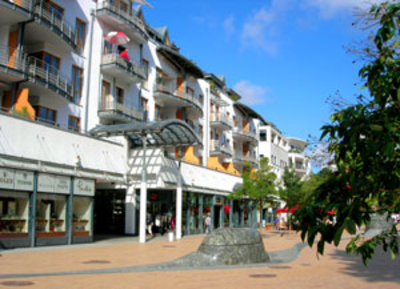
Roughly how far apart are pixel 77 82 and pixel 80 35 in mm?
3087

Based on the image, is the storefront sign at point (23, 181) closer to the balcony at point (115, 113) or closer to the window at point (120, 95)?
the balcony at point (115, 113)

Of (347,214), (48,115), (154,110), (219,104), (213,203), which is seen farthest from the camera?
(219,104)

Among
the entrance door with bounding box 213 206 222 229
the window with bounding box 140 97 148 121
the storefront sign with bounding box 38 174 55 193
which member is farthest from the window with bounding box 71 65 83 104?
the entrance door with bounding box 213 206 222 229

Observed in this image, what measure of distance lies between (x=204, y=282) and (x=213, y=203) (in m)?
28.8

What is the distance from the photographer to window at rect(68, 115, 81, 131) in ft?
89.5

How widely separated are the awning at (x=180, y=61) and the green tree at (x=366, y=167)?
34.5 metres

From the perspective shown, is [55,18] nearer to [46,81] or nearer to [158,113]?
[46,81]

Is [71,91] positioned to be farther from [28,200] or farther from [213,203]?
[213,203]

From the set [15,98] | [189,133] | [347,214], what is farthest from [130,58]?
[347,214]

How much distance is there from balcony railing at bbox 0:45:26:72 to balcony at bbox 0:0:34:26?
1.41 meters

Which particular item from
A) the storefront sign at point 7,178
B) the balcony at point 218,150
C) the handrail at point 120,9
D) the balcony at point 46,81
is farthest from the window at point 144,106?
the storefront sign at point 7,178

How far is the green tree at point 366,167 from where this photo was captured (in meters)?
3.28

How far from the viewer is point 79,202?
2358 cm

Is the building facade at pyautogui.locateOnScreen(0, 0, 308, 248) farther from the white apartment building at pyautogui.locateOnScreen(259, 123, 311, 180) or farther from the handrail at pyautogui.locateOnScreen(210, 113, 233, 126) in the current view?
the white apartment building at pyautogui.locateOnScreen(259, 123, 311, 180)
